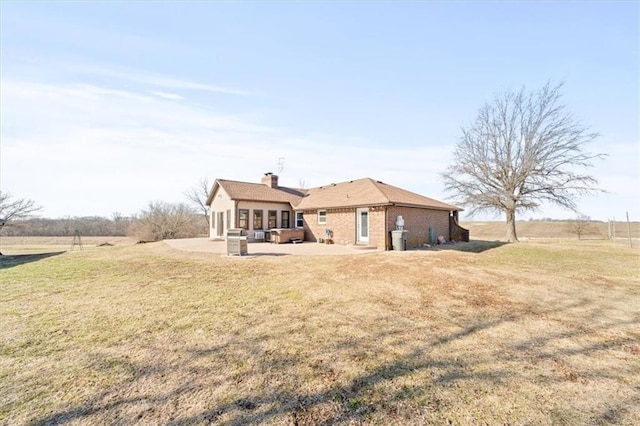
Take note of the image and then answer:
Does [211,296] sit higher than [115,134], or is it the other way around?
[115,134]

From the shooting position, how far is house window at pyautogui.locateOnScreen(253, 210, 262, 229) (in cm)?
2077

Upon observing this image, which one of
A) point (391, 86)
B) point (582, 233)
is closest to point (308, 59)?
point (391, 86)

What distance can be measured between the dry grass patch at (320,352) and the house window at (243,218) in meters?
11.6

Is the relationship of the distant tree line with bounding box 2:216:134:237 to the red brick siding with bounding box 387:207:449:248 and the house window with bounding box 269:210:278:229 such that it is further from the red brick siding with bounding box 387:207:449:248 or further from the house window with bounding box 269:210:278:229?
the red brick siding with bounding box 387:207:449:248

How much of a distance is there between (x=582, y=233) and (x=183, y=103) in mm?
40156

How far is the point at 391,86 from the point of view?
1429 cm

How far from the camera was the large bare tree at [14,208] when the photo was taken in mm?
23328

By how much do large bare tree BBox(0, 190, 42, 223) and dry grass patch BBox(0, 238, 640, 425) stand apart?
23.0 meters

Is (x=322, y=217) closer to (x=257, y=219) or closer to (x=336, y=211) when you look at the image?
(x=336, y=211)

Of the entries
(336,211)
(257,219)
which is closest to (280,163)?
(257,219)

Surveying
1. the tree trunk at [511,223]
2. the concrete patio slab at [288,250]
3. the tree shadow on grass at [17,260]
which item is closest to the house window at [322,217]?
the concrete patio slab at [288,250]

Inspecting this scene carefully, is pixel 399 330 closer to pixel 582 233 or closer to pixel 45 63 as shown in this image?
pixel 45 63

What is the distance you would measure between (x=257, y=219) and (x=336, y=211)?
655 centimetres

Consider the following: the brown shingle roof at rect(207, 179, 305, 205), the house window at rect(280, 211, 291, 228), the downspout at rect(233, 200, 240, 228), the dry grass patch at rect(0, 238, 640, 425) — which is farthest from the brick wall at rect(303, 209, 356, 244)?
the dry grass patch at rect(0, 238, 640, 425)
